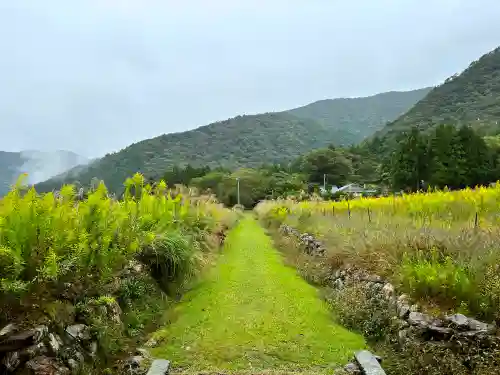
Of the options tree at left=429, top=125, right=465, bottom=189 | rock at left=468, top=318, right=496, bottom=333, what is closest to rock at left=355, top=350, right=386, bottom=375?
rock at left=468, top=318, right=496, bottom=333

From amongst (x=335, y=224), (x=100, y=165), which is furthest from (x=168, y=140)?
(x=335, y=224)

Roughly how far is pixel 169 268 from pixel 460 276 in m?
4.48

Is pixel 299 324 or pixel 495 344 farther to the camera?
pixel 299 324

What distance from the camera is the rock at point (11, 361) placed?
3277mm

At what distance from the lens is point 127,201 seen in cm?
716

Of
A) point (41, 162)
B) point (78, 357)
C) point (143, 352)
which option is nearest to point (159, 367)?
point (143, 352)

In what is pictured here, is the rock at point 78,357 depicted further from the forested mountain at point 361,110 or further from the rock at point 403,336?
the forested mountain at point 361,110

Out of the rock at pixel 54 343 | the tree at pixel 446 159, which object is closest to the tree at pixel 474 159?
the tree at pixel 446 159

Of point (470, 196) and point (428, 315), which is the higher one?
point (470, 196)

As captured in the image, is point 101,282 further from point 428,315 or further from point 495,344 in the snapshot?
point 495,344

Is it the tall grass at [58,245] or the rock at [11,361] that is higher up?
the tall grass at [58,245]

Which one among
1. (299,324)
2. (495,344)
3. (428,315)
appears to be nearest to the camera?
(495,344)

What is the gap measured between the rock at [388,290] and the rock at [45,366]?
3497 mm

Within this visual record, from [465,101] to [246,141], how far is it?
50944mm
